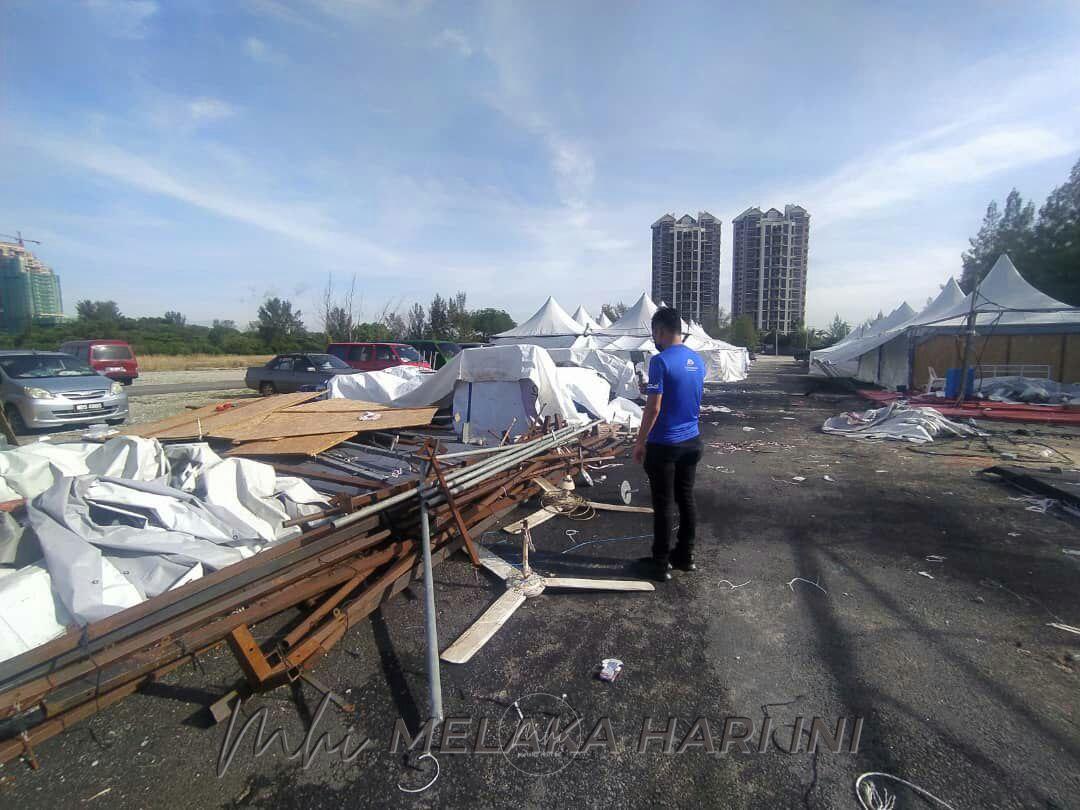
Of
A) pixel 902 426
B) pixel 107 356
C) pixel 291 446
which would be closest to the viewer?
pixel 291 446

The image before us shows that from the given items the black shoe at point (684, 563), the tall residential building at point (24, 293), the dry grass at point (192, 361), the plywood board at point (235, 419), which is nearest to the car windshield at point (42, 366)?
the plywood board at point (235, 419)

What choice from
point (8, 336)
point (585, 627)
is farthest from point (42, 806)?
point (8, 336)

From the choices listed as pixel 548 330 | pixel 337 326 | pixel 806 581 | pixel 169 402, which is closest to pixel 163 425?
pixel 806 581

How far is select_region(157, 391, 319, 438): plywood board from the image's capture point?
6619 millimetres

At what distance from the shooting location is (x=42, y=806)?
6.37ft

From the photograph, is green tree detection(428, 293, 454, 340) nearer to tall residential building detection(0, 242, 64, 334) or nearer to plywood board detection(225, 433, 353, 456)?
tall residential building detection(0, 242, 64, 334)

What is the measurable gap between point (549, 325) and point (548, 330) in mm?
365

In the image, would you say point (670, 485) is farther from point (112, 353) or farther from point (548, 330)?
point (112, 353)

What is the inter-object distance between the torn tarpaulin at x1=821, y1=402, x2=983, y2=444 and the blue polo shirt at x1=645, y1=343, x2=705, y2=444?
774cm

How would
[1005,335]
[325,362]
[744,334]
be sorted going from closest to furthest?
[325,362] → [1005,335] → [744,334]

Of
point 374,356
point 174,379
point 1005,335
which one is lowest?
point 174,379

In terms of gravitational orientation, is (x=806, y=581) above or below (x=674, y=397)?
below

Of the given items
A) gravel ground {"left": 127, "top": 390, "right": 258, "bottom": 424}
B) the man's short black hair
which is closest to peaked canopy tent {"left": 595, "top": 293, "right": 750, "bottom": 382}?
gravel ground {"left": 127, "top": 390, "right": 258, "bottom": 424}

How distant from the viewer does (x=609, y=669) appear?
269 cm
